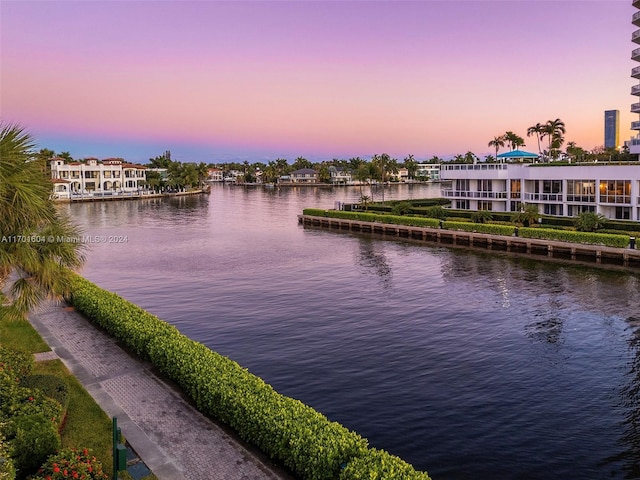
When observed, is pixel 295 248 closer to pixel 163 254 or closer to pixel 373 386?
pixel 163 254

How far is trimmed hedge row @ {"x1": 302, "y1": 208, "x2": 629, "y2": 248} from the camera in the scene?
5188 cm

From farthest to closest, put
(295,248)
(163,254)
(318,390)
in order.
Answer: (295,248), (163,254), (318,390)

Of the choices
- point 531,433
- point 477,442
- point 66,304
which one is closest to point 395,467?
point 477,442

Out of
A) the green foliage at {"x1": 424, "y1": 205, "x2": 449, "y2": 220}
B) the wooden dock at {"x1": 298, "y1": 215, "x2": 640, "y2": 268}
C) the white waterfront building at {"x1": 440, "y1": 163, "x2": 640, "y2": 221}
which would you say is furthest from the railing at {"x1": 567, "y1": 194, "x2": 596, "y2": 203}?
the green foliage at {"x1": 424, "y1": 205, "x2": 449, "y2": 220}

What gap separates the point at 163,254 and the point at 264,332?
32148 mm

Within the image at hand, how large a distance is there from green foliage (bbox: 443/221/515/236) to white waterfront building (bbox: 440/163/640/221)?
1108 cm

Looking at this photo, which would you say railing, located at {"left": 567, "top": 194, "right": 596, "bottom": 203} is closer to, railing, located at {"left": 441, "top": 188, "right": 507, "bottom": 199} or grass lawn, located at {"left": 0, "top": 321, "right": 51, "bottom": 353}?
railing, located at {"left": 441, "top": 188, "right": 507, "bottom": 199}

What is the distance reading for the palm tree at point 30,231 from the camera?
14.0 meters

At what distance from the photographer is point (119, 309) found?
25.5 m

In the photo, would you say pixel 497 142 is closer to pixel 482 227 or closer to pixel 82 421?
pixel 482 227

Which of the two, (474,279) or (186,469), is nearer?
(186,469)

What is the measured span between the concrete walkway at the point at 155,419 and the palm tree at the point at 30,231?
13.9ft

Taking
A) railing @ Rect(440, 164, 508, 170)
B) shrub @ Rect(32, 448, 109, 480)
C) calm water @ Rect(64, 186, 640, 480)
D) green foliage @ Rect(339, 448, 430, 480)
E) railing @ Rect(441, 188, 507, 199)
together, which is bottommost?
calm water @ Rect(64, 186, 640, 480)

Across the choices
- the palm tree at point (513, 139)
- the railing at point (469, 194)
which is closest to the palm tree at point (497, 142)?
the palm tree at point (513, 139)
